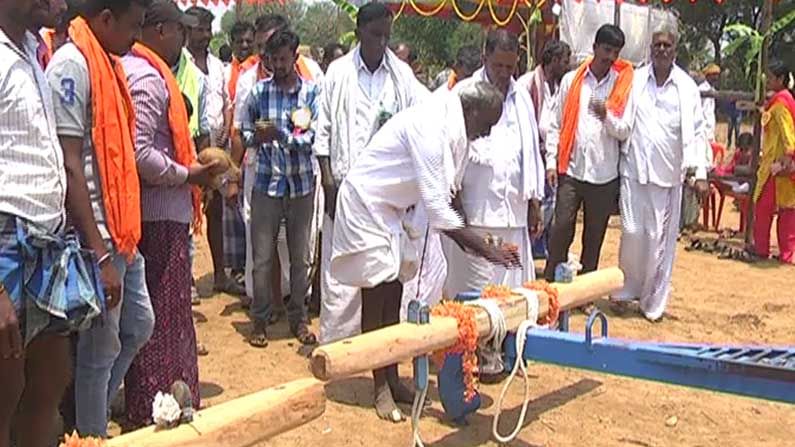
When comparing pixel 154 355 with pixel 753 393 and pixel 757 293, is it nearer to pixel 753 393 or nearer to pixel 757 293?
pixel 753 393

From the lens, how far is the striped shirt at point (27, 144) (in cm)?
272

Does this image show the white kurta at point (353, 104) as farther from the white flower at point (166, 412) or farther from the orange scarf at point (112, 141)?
the white flower at point (166, 412)

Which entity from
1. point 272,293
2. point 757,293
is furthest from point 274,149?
point 757,293

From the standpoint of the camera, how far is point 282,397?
2918 millimetres

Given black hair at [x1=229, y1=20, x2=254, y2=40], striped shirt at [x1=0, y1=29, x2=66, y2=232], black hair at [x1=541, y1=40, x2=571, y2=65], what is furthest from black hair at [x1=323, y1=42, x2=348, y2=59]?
striped shirt at [x1=0, y1=29, x2=66, y2=232]

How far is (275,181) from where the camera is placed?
18.9 ft

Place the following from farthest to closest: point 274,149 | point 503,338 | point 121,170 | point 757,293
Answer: point 757,293 → point 274,149 → point 503,338 → point 121,170

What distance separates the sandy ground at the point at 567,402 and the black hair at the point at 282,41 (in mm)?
1776

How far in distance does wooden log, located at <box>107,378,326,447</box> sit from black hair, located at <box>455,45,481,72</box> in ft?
14.8

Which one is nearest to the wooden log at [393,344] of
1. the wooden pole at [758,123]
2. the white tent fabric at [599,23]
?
the wooden pole at [758,123]

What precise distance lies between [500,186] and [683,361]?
183 centimetres

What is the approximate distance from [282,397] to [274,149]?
3.01m

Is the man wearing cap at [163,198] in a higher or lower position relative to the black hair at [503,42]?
lower

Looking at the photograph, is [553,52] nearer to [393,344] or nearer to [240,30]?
[240,30]
